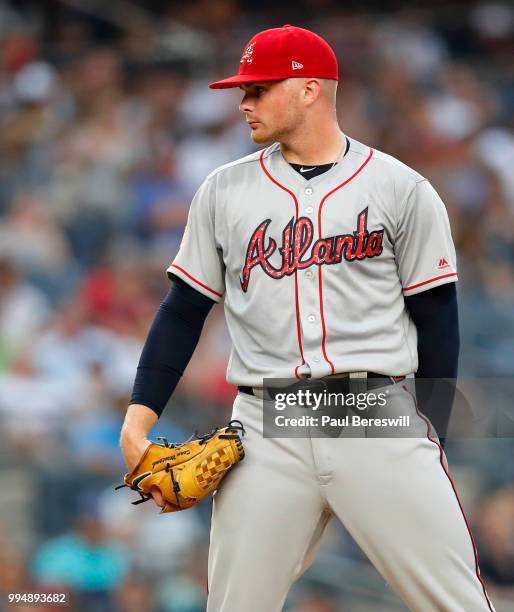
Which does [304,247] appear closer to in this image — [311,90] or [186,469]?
[311,90]

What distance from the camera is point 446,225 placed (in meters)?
2.50

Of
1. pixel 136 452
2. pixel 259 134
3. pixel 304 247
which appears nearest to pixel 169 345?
pixel 136 452

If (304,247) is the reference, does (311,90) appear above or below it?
above

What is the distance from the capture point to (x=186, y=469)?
242 cm

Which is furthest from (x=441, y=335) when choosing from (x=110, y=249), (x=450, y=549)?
(x=110, y=249)

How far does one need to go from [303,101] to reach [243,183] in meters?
0.23

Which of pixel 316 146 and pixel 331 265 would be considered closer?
pixel 331 265

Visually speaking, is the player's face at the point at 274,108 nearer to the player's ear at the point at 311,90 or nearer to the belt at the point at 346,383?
the player's ear at the point at 311,90

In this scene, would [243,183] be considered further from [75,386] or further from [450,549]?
[75,386]

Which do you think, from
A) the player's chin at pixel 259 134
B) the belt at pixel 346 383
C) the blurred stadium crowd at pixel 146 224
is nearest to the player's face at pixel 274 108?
the player's chin at pixel 259 134

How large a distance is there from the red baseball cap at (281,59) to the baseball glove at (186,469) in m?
0.79

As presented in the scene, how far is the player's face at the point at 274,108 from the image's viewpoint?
98.0 inches

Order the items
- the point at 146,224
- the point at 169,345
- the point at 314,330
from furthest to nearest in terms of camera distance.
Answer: the point at 146,224, the point at 169,345, the point at 314,330

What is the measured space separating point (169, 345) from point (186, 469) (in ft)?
0.98
